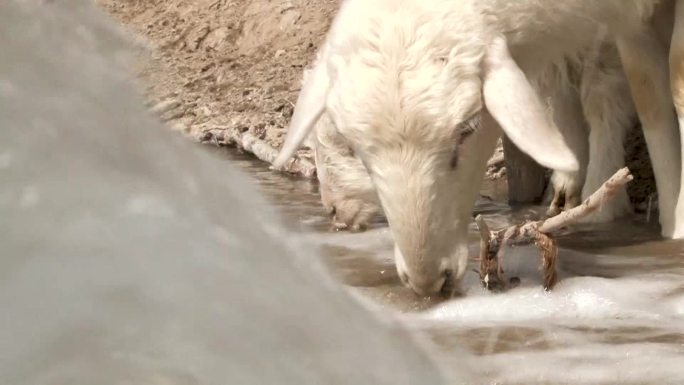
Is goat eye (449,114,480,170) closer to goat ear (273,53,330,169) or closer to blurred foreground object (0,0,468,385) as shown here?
goat ear (273,53,330,169)

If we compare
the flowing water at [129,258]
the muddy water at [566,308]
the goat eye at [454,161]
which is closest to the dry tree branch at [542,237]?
the muddy water at [566,308]

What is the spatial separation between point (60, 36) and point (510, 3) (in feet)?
8.34

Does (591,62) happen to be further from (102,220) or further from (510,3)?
(102,220)

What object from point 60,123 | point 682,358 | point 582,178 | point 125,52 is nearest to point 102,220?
point 60,123

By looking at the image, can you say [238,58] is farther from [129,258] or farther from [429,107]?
[129,258]

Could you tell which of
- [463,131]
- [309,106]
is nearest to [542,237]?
[463,131]

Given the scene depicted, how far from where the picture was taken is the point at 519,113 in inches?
115

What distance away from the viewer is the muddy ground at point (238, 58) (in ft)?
20.1

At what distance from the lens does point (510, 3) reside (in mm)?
3178

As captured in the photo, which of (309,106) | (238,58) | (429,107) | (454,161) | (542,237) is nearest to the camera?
(429,107)

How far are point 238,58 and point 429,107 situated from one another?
16.5ft

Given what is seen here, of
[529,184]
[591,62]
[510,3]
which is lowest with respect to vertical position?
[529,184]

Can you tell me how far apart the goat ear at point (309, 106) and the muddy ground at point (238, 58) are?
2.07 meters

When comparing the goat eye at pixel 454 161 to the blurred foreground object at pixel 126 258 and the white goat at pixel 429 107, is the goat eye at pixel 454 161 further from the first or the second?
the blurred foreground object at pixel 126 258
